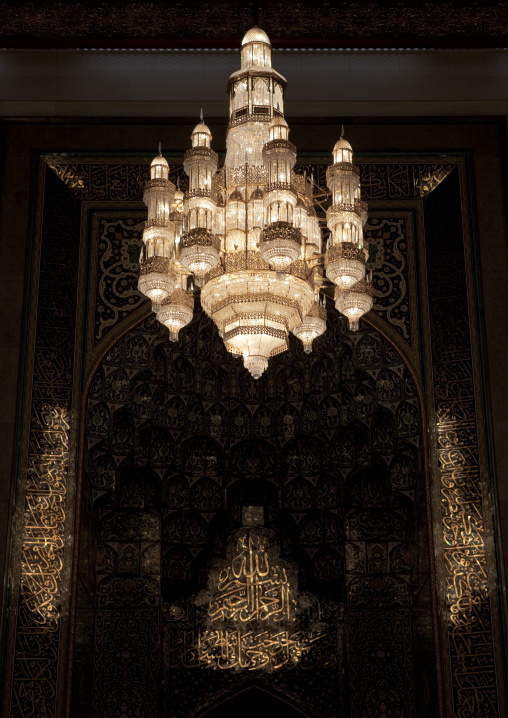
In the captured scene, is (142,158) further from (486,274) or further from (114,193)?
(486,274)

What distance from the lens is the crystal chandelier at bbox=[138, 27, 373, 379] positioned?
12.4 ft

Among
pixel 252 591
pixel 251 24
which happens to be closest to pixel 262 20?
pixel 251 24

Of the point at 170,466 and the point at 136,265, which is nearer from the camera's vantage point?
the point at 136,265

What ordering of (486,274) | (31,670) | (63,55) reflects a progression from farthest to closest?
(63,55)
(486,274)
(31,670)

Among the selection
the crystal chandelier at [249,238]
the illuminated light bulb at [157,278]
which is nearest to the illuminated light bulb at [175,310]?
the crystal chandelier at [249,238]

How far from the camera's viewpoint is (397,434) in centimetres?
588

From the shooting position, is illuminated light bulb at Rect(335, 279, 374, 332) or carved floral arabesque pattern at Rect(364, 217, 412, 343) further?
carved floral arabesque pattern at Rect(364, 217, 412, 343)

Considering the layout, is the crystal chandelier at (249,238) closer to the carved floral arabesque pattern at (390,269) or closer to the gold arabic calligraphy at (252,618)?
the carved floral arabesque pattern at (390,269)


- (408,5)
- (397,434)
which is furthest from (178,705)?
(408,5)

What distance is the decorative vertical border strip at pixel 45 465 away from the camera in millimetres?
5125

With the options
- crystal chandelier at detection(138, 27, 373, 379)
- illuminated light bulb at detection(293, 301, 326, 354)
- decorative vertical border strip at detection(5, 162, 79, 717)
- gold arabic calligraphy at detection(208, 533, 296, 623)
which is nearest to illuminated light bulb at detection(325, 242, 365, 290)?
crystal chandelier at detection(138, 27, 373, 379)

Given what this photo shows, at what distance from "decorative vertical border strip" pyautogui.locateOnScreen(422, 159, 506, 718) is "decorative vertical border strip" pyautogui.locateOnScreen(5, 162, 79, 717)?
2.07 m

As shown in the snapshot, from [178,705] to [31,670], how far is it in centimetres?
161

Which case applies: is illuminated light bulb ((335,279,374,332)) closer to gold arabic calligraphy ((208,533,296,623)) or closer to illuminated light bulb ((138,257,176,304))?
illuminated light bulb ((138,257,176,304))
